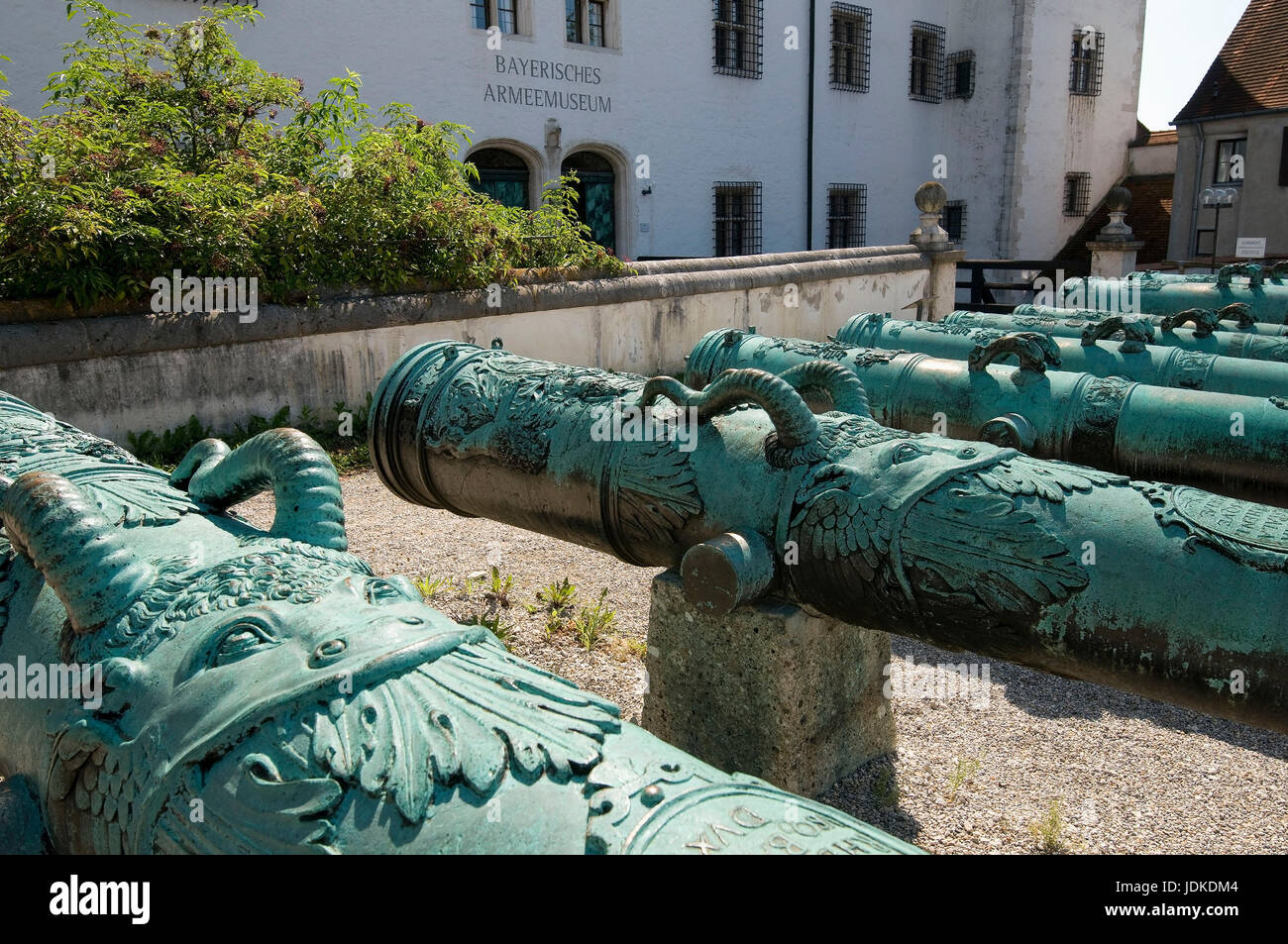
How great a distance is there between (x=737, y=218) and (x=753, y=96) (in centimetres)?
204

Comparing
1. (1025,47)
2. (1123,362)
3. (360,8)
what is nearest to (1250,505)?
(1123,362)

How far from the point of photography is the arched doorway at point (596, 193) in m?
14.1

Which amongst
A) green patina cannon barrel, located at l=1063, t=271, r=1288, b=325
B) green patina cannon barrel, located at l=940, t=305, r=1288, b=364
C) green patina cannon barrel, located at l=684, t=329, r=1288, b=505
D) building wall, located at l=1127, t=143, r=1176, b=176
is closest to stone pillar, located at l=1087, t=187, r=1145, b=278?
green patina cannon barrel, located at l=1063, t=271, r=1288, b=325

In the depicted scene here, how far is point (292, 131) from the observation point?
26.6 feet

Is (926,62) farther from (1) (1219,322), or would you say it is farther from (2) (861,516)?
(2) (861,516)

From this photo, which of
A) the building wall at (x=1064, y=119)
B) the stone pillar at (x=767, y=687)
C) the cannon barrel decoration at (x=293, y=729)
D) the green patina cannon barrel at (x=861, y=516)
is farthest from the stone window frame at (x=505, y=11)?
the cannon barrel decoration at (x=293, y=729)

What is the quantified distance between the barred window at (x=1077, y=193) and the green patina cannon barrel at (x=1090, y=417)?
20.0m

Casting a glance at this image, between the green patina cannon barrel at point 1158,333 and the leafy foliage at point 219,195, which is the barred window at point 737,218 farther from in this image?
the green patina cannon barrel at point 1158,333

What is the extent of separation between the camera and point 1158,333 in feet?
17.7

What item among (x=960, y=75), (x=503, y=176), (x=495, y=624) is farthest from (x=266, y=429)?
(x=960, y=75)

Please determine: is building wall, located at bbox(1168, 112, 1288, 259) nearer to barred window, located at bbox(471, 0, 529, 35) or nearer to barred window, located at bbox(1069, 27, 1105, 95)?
barred window, located at bbox(1069, 27, 1105, 95)

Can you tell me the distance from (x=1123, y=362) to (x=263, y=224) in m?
5.49

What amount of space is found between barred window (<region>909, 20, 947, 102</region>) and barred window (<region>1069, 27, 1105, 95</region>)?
3.25 metres

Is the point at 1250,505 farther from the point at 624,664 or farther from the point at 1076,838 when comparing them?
the point at 624,664
